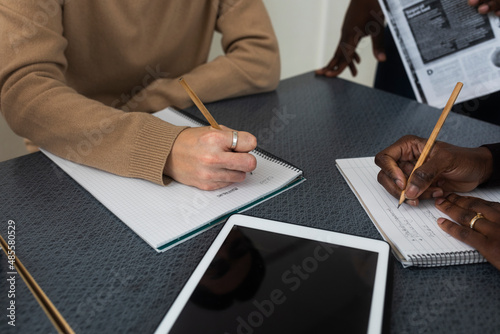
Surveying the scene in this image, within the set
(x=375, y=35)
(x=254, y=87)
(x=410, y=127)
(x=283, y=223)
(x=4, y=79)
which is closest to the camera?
(x=283, y=223)

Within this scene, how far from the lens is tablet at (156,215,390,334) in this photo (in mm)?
385

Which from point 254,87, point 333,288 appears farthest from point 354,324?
point 254,87

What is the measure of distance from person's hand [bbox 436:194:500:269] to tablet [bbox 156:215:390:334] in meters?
0.12

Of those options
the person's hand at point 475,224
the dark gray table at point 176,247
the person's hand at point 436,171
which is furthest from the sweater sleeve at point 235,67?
the person's hand at point 475,224

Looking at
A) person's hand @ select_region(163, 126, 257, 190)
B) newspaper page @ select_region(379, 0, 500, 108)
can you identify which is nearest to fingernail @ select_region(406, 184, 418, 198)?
person's hand @ select_region(163, 126, 257, 190)

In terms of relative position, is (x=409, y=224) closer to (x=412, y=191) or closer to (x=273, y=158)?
(x=412, y=191)

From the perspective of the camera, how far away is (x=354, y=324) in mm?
381

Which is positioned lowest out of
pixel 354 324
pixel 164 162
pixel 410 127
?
pixel 410 127

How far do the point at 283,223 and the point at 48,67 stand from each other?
0.59 m

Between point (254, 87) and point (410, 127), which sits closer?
point (410, 127)

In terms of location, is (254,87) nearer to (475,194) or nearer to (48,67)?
(48,67)

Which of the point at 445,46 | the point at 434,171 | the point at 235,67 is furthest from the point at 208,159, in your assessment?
the point at 445,46

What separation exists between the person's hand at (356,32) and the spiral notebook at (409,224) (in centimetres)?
53

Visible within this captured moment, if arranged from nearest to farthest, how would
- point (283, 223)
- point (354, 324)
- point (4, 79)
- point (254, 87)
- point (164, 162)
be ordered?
1. point (354, 324)
2. point (283, 223)
3. point (164, 162)
4. point (4, 79)
5. point (254, 87)
